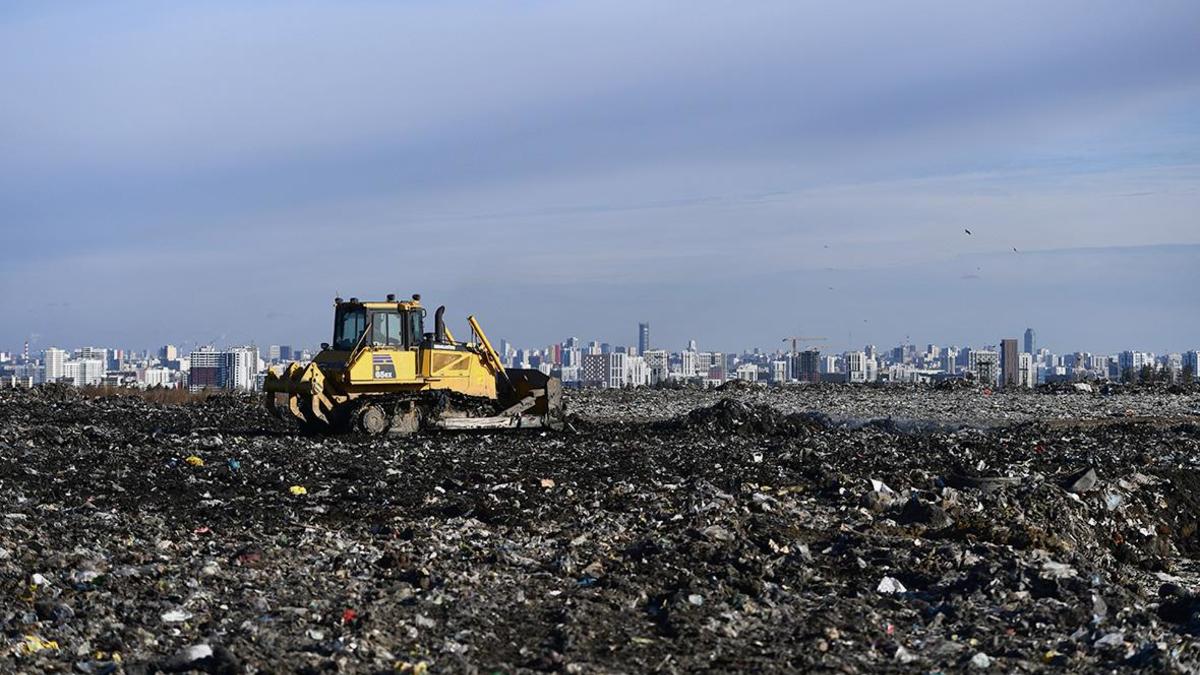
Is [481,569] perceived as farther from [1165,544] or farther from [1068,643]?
[1165,544]

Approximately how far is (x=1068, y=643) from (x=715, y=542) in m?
2.79

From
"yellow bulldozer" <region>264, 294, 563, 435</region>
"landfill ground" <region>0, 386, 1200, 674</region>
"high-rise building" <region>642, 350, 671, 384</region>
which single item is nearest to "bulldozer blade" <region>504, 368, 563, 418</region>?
"yellow bulldozer" <region>264, 294, 563, 435</region>

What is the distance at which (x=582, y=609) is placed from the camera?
750 cm

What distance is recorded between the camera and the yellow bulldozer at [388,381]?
1852 centimetres

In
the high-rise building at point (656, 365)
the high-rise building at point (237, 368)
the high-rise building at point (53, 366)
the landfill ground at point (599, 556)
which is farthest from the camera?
the high-rise building at point (656, 365)

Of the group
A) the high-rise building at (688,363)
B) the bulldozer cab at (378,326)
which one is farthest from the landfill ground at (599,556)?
the high-rise building at (688,363)

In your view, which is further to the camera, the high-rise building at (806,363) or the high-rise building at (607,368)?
the high-rise building at (806,363)

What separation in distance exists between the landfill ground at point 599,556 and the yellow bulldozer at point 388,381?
5.37 ft

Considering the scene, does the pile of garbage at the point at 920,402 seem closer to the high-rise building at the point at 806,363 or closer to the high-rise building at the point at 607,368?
the high-rise building at the point at 607,368

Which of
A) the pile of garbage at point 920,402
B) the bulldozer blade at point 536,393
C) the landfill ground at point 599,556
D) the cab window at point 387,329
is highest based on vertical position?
the cab window at point 387,329

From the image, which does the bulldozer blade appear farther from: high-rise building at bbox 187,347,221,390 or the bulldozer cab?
high-rise building at bbox 187,347,221,390

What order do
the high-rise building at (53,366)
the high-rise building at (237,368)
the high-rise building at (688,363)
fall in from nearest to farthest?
the high-rise building at (237,368), the high-rise building at (53,366), the high-rise building at (688,363)

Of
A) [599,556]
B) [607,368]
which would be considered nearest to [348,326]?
[599,556]

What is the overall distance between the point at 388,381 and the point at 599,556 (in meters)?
10.2
